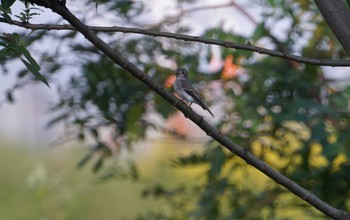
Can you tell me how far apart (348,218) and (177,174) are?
4.75 meters

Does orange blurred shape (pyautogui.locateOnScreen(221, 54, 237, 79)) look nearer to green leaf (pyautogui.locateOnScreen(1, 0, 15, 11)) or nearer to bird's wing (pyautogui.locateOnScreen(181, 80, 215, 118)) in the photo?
bird's wing (pyautogui.locateOnScreen(181, 80, 215, 118))

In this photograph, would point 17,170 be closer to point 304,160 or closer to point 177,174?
point 177,174

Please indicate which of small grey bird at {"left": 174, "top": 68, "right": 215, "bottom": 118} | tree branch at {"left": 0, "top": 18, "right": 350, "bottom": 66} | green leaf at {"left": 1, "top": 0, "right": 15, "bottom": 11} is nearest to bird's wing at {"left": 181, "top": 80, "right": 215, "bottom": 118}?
small grey bird at {"left": 174, "top": 68, "right": 215, "bottom": 118}

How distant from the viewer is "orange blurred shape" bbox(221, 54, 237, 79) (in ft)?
10.2

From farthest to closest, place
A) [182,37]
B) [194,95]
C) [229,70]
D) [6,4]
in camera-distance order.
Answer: [229,70], [194,95], [182,37], [6,4]

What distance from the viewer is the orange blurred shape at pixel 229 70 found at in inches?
123

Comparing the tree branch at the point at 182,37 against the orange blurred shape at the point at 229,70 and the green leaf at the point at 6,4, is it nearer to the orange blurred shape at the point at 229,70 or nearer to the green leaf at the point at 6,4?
the green leaf at the point at 6,4

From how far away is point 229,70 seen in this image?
3197 mm

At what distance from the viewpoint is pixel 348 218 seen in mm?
1512

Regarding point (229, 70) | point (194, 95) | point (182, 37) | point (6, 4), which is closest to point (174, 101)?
point (182, 37)

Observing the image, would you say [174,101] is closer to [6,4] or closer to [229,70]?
[6,4]

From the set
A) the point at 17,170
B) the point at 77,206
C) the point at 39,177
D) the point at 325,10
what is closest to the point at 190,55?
the point at 39,177

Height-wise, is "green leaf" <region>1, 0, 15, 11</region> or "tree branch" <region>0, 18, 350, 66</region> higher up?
"green leaf" <region>1, 0, 15, 11</region>

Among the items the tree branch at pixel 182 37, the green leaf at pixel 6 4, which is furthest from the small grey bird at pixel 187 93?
the green leaf at pixel 6 4
